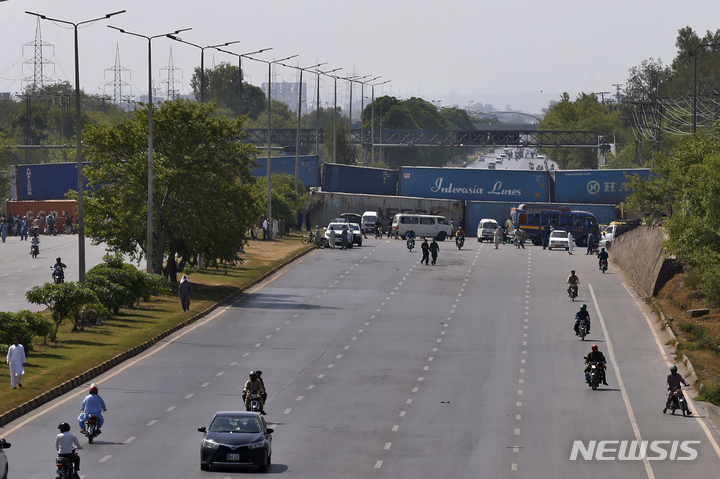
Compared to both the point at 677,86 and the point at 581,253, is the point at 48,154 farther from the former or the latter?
the point at 581,253

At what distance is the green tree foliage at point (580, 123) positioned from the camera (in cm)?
16388

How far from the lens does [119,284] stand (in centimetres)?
3747

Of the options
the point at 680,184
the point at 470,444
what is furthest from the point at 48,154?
the point at 470,444

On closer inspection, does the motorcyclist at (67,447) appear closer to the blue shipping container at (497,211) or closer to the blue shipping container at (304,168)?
the blue shipping container at (497,211)

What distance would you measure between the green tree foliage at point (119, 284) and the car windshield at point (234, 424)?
1848cm

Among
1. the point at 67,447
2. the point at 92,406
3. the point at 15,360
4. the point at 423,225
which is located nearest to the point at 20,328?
the point at 15,360

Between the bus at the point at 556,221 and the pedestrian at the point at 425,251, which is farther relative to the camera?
the bus at the point at 556,221

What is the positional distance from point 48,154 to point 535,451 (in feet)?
497

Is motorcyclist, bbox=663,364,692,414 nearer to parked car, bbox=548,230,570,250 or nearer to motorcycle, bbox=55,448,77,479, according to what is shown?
motorcycle, bbox=55,448,77,479

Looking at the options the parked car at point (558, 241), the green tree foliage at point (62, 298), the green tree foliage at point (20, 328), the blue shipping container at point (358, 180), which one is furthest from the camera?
Result: the blue shipping container at point (358, 180)

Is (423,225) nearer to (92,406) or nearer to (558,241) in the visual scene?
(558,241)

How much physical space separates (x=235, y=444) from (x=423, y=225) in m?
53.1

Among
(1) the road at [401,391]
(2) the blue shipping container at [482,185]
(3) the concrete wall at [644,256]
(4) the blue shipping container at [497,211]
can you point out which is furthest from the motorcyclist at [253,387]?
(2) the blue shipping container at [482,185]

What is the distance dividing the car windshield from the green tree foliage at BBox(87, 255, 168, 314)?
18478mm
